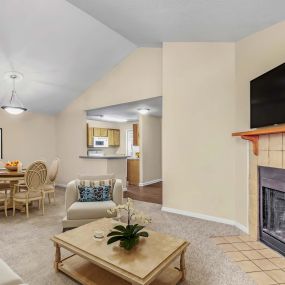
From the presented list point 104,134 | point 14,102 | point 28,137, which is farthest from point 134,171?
point 14,102

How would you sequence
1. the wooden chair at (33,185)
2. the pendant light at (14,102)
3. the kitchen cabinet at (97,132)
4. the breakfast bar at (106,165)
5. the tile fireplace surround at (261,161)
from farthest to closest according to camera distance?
1. the kitchen cabinet at (97,132)
2. the breakfast bar at (106,165)
3. the pendant light at (14,102)
4. the wooden chair at (33,185)
5. the tile fireplace surround at (261,161)

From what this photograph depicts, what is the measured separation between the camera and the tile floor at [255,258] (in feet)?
6.73

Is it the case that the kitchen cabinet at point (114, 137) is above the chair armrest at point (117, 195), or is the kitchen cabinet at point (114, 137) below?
above

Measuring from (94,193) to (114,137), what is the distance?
5.43 meters

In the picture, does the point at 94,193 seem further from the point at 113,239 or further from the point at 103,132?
the point at 103,132

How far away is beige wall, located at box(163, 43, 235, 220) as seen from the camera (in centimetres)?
351

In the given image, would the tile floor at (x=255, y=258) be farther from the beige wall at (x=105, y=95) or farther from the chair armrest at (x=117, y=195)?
the beige wall at (x=105, y=95)

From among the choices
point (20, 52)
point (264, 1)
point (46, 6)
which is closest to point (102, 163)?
point (20, 52)

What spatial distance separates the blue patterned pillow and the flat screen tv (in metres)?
2.36

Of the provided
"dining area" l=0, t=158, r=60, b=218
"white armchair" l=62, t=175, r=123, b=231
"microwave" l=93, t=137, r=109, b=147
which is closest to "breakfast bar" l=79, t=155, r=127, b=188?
"dining area" l=0, t=158, r=60, b=218

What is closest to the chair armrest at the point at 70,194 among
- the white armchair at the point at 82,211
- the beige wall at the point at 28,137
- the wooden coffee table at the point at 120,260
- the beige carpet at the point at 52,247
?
the white armchair at the point at 82,211

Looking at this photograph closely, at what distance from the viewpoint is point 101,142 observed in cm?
797

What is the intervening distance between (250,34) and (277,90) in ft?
4.08

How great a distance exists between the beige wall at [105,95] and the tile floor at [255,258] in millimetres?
3009
